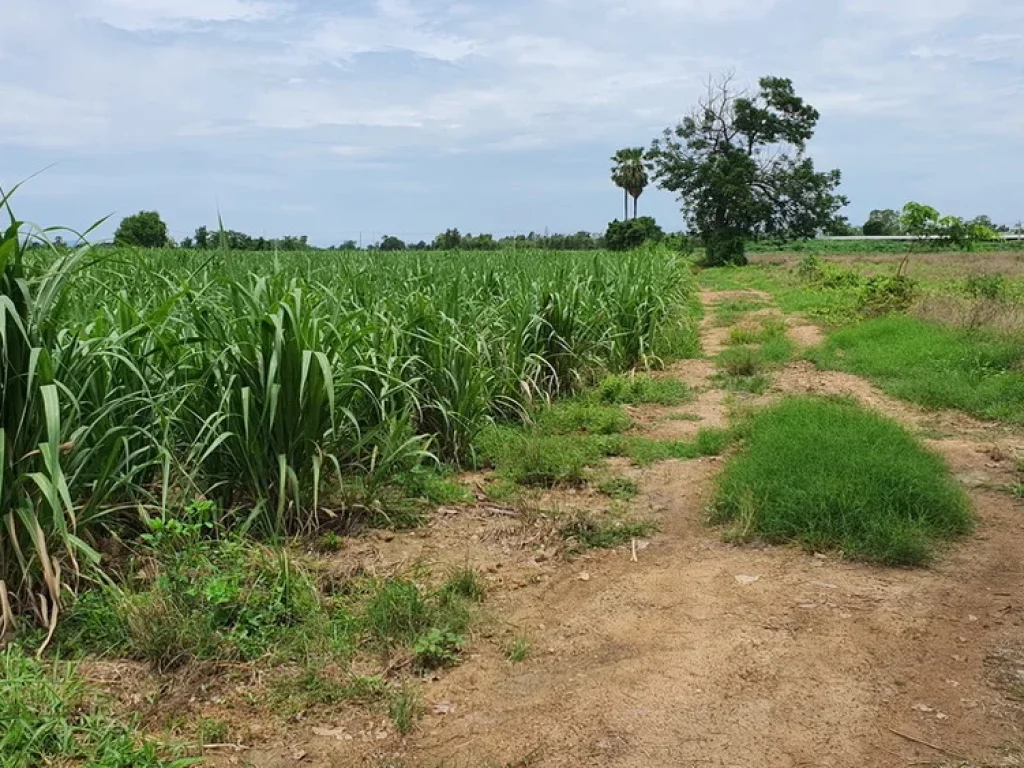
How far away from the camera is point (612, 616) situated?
9.66 ft

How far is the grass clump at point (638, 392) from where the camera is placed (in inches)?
264

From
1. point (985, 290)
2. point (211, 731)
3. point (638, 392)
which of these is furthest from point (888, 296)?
point (211, 731)

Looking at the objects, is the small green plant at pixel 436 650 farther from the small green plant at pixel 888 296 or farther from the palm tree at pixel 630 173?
the palm tree at pixel 630 173

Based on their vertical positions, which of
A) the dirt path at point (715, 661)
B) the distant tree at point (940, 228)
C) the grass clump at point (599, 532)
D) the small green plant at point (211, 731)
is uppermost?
the distant tree at point (940, 228)

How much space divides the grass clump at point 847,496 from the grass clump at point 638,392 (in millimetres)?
2186

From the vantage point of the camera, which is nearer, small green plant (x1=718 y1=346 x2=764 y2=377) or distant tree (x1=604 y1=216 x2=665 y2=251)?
small green plant (x1=718 y1=346 x2=764 y2=377)

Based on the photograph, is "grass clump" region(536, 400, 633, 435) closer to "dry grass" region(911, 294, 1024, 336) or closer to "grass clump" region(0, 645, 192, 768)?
"grass clump" region(0, 645, 192, 768)

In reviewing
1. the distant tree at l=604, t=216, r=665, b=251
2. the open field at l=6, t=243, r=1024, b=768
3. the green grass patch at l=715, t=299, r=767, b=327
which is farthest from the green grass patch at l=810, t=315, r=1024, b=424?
the distant tree at l=604, t=216, r=665, b=251

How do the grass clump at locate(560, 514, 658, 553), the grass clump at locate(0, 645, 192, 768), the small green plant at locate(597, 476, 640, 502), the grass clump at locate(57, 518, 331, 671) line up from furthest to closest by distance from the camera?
the small green plant at locate(597, 476, 640, 502) → the grass clump at locate(560, 514, 658, 553) → the grass clump at locate(57, 518, 331, 671) → the grass clump at locate(0, 645, 192, 768)

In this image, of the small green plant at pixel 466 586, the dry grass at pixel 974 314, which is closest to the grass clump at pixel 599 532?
the small green plant at pixel 466 586

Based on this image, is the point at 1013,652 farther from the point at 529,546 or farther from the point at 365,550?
the point at 365,550

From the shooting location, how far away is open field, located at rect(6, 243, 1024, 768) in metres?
2.23

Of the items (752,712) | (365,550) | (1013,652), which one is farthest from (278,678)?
(1013,652)

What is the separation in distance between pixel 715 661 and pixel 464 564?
1199 mm
